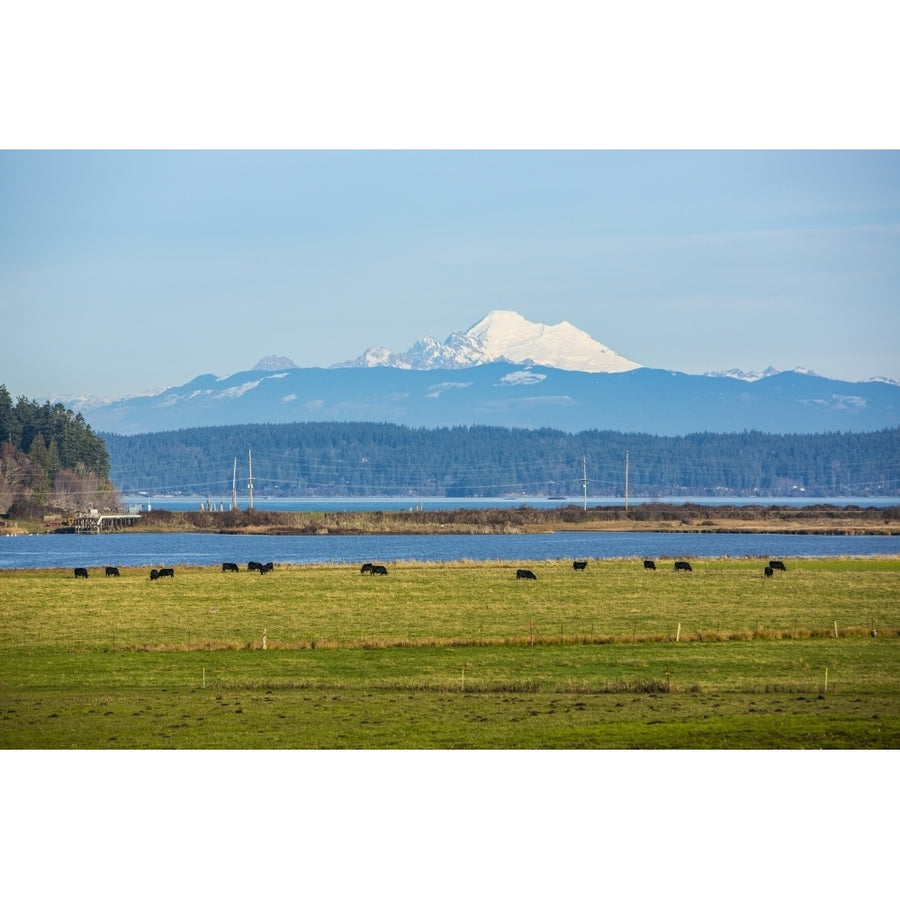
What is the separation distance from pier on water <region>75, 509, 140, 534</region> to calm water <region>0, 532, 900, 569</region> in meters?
4.09

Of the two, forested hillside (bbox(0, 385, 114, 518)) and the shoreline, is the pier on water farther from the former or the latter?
forested hillside (bbox(0, 385, 114, 518))

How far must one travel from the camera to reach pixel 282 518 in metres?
124

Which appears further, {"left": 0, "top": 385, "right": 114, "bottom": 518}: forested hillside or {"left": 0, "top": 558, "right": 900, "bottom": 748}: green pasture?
{"left": 0, "top": 385, "right": 114, "bottom": 518}: forested hillside

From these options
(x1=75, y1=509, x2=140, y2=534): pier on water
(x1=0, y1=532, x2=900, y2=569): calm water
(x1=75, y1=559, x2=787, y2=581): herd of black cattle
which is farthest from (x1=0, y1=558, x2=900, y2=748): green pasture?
(x1=75, y1=509, x2=140, y2=534): pier on water

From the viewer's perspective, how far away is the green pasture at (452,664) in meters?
21.2

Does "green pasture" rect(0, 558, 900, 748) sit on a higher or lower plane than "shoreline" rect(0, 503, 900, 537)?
lower

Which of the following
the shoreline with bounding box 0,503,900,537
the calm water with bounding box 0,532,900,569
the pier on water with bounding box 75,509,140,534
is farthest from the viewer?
the pier on water with bounding box 75,509,140,534

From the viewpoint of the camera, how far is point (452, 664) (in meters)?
28.5

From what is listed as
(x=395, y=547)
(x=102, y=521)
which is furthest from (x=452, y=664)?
(x=102, y=521)

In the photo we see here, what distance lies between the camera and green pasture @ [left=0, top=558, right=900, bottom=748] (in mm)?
21250

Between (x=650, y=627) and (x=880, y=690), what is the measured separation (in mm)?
10544

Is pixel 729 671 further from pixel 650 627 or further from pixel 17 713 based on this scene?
pixel 17 713

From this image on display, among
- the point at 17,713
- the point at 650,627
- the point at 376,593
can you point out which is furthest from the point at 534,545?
the point at 17,713

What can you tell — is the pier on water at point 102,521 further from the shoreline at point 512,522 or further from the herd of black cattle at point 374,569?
the herd of black cattle at point 374,569
